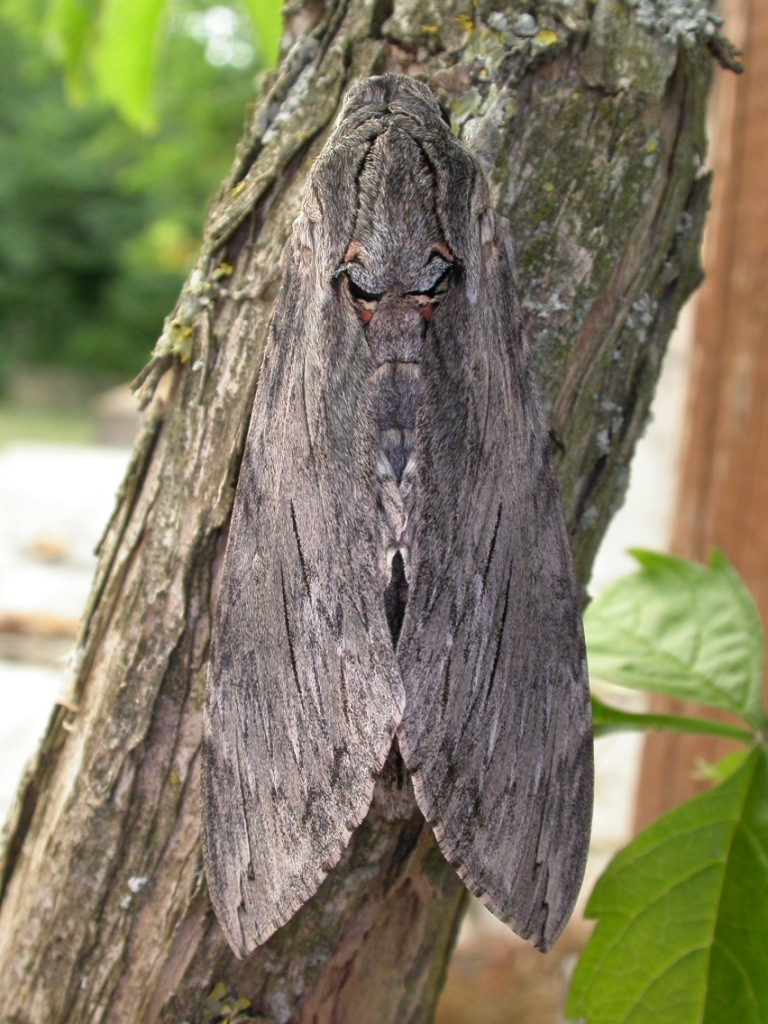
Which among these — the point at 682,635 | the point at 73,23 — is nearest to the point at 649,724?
the point at 682,635

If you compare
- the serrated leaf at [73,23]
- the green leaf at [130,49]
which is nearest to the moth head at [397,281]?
the green leaf at [130,49]

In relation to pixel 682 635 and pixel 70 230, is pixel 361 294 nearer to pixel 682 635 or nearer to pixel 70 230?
pixel 682 635

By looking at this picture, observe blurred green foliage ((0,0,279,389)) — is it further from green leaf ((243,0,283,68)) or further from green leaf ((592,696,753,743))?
green leaf ((592,696,753,743))

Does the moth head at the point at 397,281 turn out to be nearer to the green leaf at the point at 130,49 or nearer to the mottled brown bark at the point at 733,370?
the green leaf at the point at 130,49

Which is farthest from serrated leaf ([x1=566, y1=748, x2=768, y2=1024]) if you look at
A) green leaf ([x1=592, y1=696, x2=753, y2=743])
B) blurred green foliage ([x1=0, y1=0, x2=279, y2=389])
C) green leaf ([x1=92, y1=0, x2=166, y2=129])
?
blurred green foliage ([x1=0, y1=0, x2=279, y2=389])

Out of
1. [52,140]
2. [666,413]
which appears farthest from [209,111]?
[666,413]

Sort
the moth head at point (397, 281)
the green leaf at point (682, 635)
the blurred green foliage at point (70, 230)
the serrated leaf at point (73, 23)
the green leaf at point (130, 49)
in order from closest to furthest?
1. the moth head at point (397, 281)
2. the green leaf at point (682, 635)
3. the green leaf at point (130, 49)
4. the serrated leaf at point (73, 23)
5. the blurred green foliage at point (70, 230)
